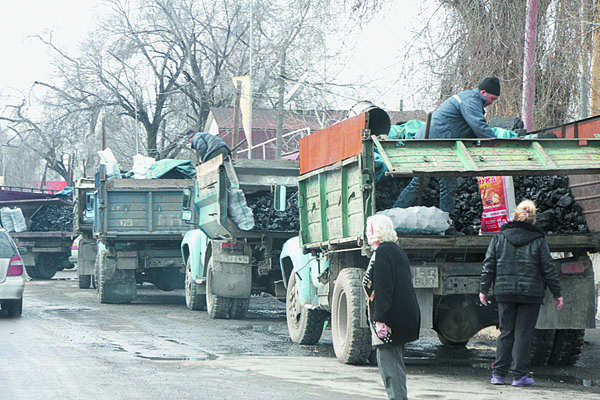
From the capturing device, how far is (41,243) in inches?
1075

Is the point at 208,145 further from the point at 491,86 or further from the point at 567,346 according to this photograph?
the point at 567,346

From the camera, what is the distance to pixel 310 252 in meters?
11.1

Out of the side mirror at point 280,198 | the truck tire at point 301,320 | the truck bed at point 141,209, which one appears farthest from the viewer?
the truck bed at point 141,209

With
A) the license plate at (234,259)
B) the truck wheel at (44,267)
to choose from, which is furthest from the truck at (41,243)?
the license plate at (234,259)

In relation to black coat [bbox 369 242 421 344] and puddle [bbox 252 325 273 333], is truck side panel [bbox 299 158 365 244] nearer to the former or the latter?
black coat [bbox 369 242 421 344]

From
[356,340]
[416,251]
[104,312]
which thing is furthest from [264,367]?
[104,312]

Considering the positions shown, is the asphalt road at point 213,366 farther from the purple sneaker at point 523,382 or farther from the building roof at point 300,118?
the building roof at point 300,118

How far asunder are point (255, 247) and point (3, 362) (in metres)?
5.79

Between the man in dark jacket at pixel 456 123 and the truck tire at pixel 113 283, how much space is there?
10.2 meters

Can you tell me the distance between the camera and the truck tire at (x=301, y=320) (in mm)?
11188

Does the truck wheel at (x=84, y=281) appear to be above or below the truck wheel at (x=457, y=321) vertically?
above

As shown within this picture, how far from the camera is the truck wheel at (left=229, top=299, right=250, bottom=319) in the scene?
15195 millimetres

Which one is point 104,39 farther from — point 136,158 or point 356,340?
point 356,340

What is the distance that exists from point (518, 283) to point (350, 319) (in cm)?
177
